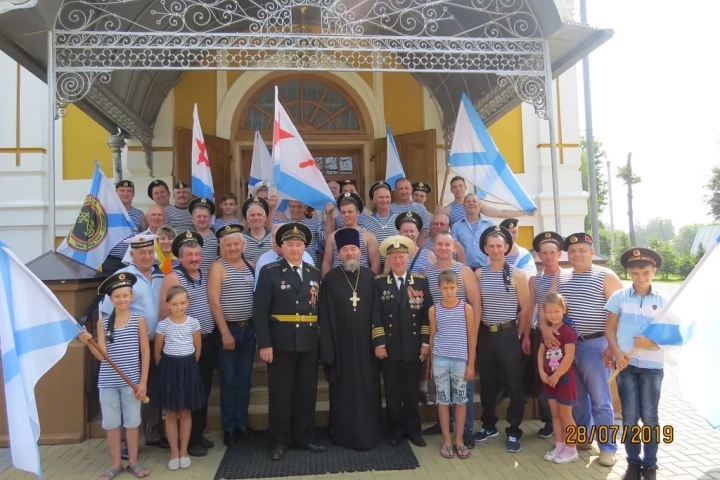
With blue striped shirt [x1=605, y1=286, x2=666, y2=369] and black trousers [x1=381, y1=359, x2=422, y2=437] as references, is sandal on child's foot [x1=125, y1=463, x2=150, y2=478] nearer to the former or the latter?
black trousers [x1=381, y1=359, x2=422, y2=437]

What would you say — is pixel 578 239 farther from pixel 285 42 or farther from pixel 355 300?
pixel 285 42

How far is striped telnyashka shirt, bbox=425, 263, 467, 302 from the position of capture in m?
4.26

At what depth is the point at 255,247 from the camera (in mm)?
5012

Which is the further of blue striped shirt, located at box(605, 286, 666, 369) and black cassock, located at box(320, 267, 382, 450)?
black cassock, located at box(320, 267, 382, 450)

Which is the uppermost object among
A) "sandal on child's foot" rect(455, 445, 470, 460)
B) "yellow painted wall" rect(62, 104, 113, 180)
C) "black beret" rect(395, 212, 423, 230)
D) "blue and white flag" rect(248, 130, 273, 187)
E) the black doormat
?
"yellow painted wall" rect(62, 104, 113, 180)

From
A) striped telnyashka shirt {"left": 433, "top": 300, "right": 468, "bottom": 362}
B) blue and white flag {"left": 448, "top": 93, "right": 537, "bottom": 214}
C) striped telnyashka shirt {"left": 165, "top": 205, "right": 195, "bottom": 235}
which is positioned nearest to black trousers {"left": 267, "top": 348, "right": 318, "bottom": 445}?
striped telnyashka shirt {"left": 433, "top": 300, "right": 468, "bottom": 362}

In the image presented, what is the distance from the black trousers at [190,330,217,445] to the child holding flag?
3061mm

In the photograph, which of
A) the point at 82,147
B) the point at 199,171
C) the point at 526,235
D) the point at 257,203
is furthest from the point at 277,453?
the point at 82,147

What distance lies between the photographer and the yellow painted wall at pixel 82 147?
322 inches

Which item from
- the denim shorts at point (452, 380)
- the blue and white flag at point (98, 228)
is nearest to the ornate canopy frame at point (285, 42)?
the blue and white flag at point (98, 228)

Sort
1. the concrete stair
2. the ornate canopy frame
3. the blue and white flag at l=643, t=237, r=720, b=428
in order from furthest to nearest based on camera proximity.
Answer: the ornate canopy frame, the concrete stair, the blue and white flag at l=643, t=237, r=720, b=428

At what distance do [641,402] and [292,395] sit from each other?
Answer: 256cm

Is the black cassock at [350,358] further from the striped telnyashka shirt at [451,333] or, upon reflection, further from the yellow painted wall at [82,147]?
the yellow painted wall at [82,147]
